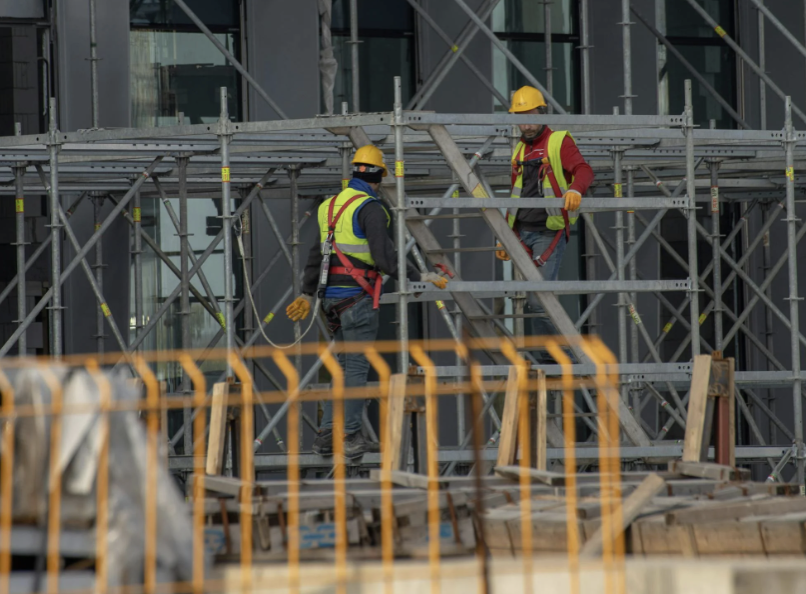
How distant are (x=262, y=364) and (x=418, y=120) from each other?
5735 millimetres

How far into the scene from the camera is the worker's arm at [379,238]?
10805 millimetres

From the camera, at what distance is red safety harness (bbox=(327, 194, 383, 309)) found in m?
11.1

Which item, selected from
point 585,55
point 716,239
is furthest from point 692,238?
point 585,55

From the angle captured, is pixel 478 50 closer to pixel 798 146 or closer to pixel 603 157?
pixel 603 157

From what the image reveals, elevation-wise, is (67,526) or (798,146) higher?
(798,146)

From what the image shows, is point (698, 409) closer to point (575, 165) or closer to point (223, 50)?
point (575, 165)

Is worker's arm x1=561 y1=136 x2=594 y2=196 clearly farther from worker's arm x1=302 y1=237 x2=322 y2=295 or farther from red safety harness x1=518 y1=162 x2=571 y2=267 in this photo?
worker's arm x1=302 y1=237 x2=322 y2=295

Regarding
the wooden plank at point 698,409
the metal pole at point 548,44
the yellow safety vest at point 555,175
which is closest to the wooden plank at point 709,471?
the wooden plank at point 698,409

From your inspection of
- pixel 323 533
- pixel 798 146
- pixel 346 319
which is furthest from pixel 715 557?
pixel 798 146

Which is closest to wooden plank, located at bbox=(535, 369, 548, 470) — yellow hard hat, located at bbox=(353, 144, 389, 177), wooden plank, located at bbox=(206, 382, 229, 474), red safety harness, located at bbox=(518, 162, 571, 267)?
wooden plank, located at bbox=(206, 382, 229, 474)

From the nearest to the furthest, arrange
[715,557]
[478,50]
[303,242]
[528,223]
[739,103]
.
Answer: [715,557] → [528,223] → [303,242] → [478,50] → [739,103]

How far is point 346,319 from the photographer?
11.1 m

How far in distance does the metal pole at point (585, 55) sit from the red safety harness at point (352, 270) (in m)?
6.21

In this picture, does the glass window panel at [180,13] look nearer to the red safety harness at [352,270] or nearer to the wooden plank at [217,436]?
the red safety harness at [352,270]
